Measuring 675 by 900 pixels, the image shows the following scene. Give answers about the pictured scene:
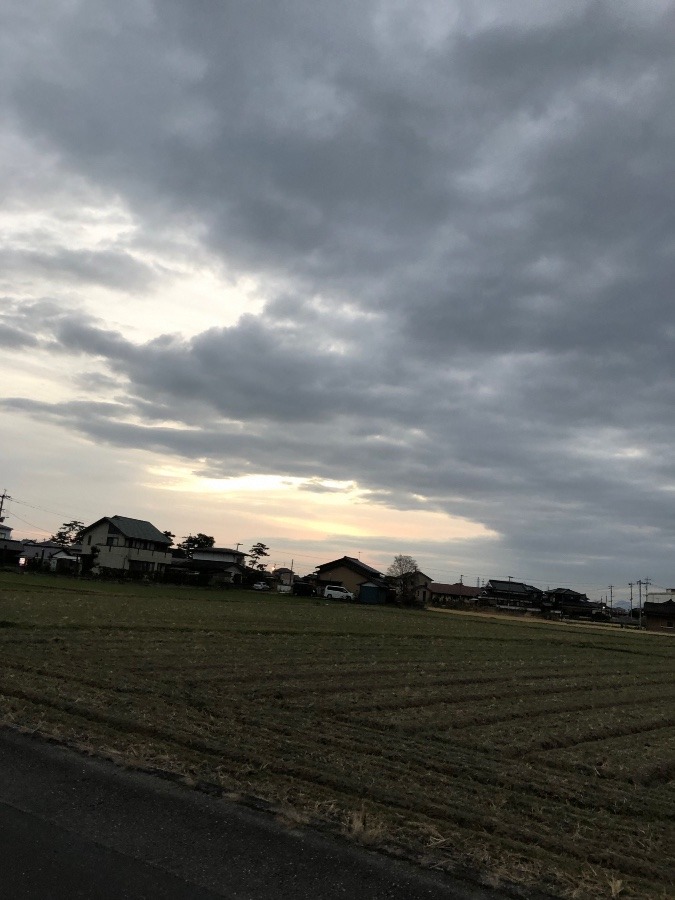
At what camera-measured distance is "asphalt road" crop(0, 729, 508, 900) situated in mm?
4938

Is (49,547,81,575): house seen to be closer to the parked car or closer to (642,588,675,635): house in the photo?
the parked car

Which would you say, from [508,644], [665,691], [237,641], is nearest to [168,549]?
[508,644]

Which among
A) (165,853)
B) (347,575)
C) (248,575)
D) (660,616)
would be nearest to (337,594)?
(347,575)

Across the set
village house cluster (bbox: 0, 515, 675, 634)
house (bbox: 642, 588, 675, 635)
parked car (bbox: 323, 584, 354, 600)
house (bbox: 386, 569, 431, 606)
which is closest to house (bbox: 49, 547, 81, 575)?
village house cluster (bbox: 0, 515, 675, 634)

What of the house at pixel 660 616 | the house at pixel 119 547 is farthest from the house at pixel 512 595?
the house at pixel 119 547

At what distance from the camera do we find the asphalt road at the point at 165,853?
16.2 ft

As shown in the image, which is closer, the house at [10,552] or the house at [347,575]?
the house at [10,552]

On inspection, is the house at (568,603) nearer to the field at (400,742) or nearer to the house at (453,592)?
the house at (453,592)

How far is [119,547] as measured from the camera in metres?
89.2

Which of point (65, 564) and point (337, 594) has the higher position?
point (65, 564)

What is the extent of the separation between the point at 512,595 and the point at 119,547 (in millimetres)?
79371

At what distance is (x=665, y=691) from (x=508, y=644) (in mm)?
15206

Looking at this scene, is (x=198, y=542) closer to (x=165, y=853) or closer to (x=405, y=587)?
(x=405, y=587)

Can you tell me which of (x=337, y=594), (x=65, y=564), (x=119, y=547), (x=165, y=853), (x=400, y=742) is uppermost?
(x=119, y=547)
